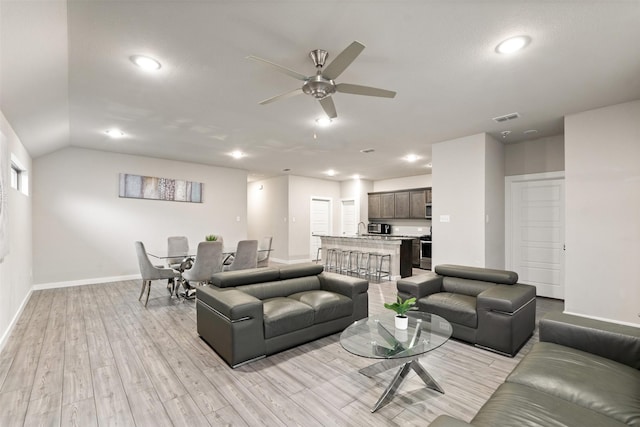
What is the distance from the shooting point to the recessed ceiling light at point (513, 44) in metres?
2.29

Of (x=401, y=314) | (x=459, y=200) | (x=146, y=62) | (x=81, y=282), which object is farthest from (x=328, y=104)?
(x=81, y=282)

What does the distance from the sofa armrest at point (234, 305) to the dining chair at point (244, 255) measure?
175 cm

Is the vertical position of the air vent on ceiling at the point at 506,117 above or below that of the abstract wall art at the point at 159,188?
above

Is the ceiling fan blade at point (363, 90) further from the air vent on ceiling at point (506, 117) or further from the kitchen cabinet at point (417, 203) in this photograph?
the kitchen cabinet at point (417, 203)

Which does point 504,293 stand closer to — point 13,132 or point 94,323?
point 94,323

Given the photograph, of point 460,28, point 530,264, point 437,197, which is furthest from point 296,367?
point 530,264

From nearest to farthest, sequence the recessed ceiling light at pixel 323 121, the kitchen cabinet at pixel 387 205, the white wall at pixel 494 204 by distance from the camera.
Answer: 1. the recessed ceiling light at pixel 323 121
2. the white wall at pixel 494 204
3. the kitchen cabinet at pixel 387 205

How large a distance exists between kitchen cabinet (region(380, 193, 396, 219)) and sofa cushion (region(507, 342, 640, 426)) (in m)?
7.36

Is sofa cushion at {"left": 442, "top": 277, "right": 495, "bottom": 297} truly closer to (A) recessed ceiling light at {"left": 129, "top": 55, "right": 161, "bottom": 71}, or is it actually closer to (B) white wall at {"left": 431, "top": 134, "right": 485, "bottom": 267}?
(B) white wall at {"left": 431, "top": 134, "right": 485, "bottom": 267}

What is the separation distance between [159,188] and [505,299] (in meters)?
6.91

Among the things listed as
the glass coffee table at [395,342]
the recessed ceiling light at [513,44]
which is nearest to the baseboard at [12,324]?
the glass coffee table at [395,342]

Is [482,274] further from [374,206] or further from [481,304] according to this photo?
[374,206]

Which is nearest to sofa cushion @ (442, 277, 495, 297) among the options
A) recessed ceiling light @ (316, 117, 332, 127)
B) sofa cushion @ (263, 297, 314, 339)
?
sofa cushion @ (263, 297, 314, 339)

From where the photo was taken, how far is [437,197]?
5273mm
